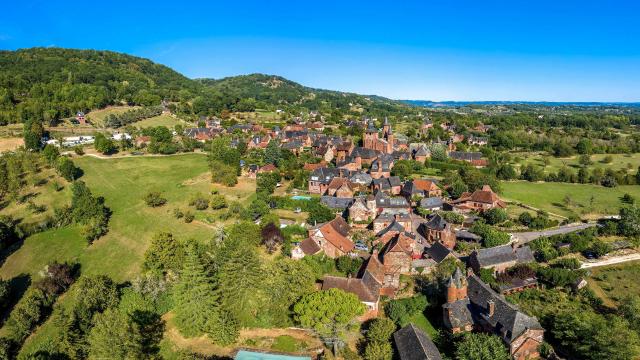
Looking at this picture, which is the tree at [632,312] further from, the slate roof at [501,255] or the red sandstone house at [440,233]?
the red sandstone house at [440,233]

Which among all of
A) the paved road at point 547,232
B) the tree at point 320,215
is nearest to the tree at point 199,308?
the tree at point 320,215

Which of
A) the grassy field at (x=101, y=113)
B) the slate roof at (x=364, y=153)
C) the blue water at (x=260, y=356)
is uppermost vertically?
the grassy field at (x=101, y=113)

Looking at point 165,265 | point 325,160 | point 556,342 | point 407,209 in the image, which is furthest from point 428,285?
point 325,160

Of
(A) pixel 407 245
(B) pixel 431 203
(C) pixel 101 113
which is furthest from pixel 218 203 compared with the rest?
(C) pixel 101 113

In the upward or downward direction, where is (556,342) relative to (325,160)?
downward

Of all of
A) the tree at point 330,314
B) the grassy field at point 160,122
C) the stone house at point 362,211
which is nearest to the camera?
the tree at point 330,314

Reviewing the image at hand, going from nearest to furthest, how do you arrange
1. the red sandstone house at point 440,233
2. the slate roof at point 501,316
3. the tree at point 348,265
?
the slate roof at point 501,316 → the tree at point 348,265 → the red sandstone house at point 440,233

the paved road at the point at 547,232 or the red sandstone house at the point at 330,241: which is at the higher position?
the red sandstone house at the point at 330,241

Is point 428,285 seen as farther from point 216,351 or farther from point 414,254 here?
point 216,351
